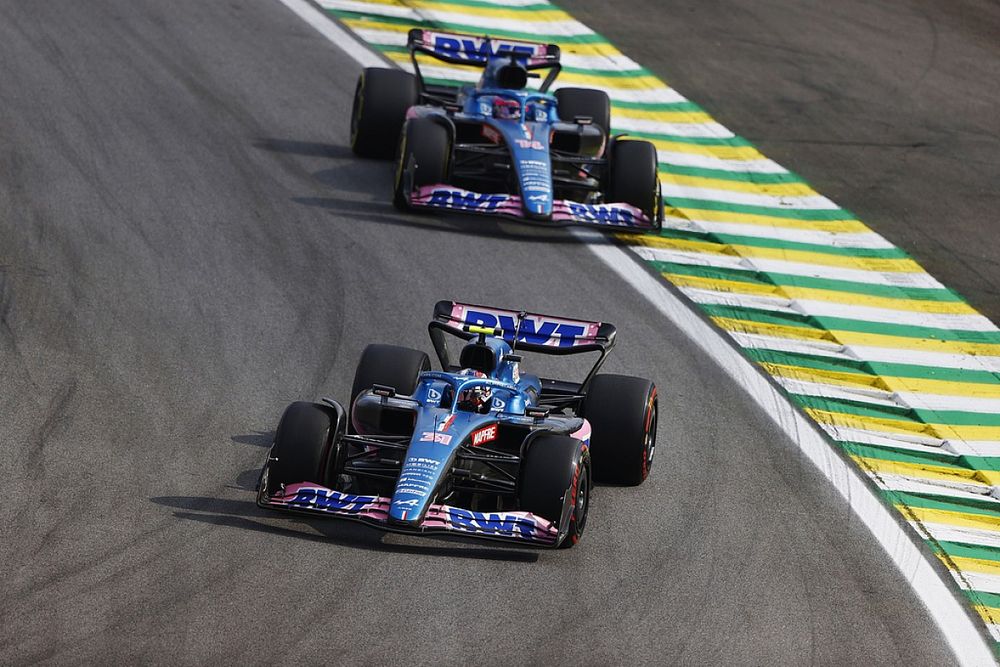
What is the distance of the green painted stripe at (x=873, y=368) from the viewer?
15.2 meters

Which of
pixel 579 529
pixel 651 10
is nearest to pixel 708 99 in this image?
pixel 651 10

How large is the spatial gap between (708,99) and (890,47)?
444 centimetres

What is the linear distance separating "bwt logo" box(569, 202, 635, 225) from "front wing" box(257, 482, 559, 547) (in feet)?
23.6

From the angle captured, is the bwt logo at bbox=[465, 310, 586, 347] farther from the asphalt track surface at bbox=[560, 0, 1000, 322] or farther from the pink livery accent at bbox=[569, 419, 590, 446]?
the asphalt track surface at bbox=[560, 0, 1000, 322]

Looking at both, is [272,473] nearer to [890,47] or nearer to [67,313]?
[67,313]

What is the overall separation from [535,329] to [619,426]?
3.67 ft

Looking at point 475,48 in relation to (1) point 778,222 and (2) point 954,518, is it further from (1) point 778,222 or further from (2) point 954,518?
(2) point 954,518

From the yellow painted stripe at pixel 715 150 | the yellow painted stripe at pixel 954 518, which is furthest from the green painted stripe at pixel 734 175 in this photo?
the yellow painted stripe at pixel 954 518

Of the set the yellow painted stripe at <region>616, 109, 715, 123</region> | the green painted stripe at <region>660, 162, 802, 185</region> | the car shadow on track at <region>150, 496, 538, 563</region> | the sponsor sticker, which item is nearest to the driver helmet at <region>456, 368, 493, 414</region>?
the sponsor sticker

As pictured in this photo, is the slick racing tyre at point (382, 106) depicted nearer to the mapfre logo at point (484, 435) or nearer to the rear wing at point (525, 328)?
the rear wing at point (525, 328)

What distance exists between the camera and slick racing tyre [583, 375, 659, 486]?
469 inches

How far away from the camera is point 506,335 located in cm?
1252

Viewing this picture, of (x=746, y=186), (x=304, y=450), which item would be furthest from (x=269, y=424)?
(x=746, y=186)

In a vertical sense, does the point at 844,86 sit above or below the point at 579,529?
above
